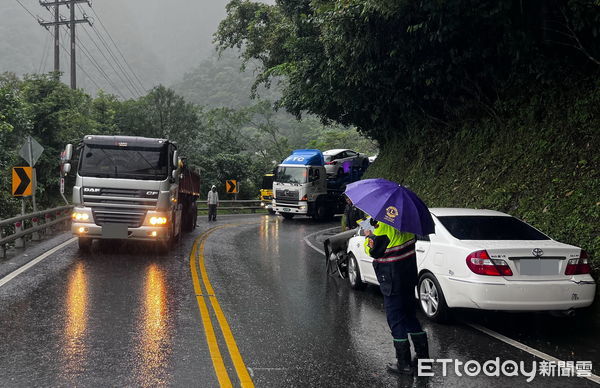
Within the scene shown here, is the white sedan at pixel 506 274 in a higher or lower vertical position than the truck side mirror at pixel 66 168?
lower

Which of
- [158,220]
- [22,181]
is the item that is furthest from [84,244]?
[22,181]

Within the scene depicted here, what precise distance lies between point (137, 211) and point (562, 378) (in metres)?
9.89

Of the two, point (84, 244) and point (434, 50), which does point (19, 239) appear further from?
point (434, 50)

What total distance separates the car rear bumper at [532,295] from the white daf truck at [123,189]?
8.39 m

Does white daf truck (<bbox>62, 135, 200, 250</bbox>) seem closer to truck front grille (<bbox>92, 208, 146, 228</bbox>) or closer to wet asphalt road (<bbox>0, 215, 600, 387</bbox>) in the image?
truck front grille (<bbox>92, 208, 146, 228</bbox>)

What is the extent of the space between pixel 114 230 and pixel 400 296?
354 inches

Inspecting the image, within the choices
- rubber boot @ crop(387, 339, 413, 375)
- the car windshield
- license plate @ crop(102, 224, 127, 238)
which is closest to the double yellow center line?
rubber boot @ crop(387, 339, 413, 375)

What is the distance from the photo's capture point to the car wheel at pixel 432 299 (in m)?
7.19

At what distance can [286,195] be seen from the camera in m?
29.0

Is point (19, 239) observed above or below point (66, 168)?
below

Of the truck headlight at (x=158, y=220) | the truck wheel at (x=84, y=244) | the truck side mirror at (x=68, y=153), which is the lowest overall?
the truck wheel at (x=84, y=244)

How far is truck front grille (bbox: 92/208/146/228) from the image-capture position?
41.9 feet

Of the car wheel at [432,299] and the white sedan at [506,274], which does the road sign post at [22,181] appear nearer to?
the car wheel at [432,299]
